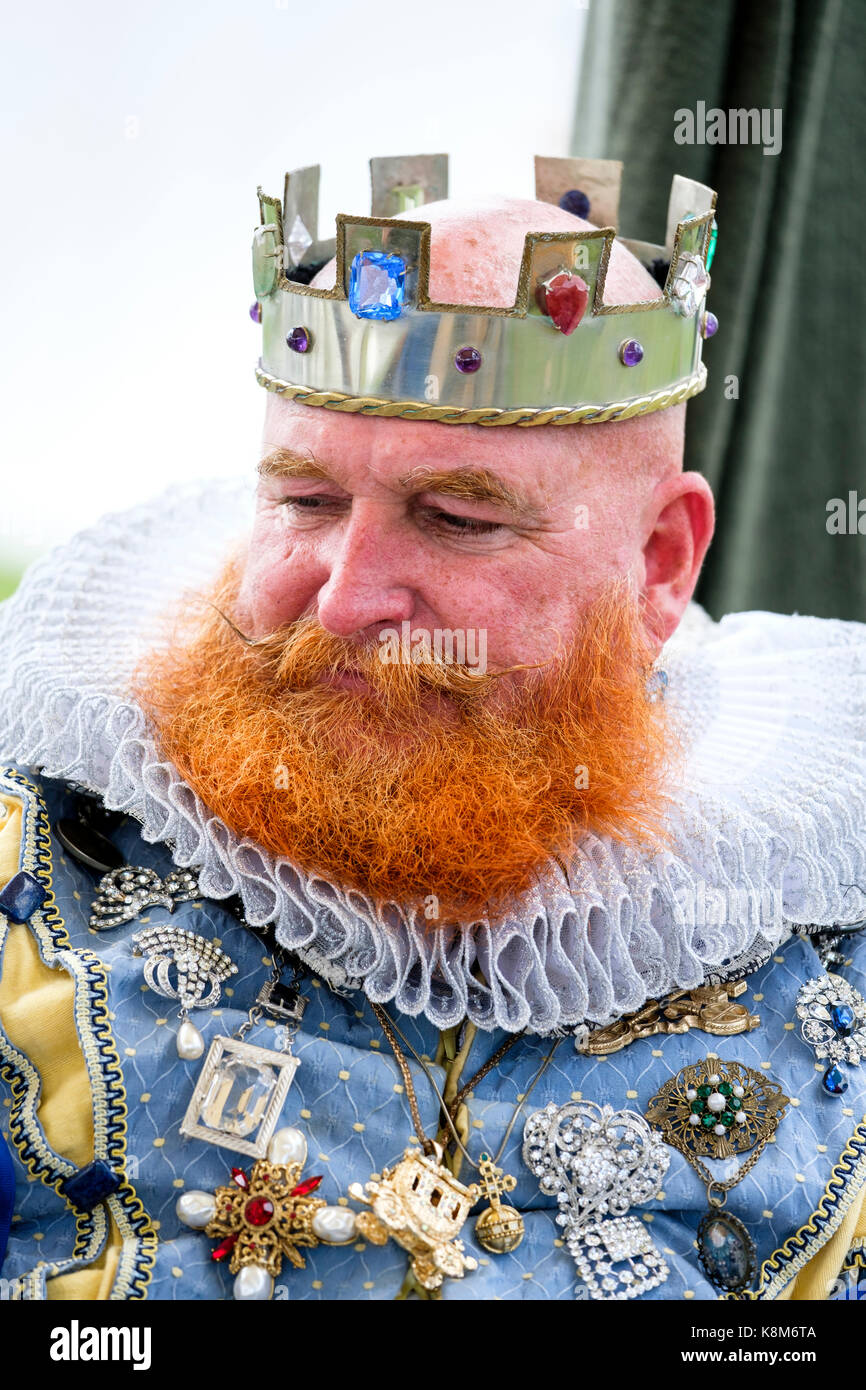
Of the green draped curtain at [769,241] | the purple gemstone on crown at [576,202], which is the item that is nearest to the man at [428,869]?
the purple gemstone on crown at [576,202]

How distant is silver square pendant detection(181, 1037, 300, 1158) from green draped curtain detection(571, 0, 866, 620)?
1.94 m

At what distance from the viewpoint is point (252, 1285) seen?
1.26m

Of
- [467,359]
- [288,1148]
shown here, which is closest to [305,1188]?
[288,1148]

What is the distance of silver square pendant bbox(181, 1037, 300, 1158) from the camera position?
1331mm

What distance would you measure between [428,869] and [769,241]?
1944mm

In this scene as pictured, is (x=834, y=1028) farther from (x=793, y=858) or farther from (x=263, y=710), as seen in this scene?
(x=263, y=710)

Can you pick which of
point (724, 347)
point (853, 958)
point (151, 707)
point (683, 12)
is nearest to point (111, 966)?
point (151, 707)

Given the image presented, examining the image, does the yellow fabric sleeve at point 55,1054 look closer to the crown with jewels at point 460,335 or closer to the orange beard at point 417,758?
the orange beard at point 417,758

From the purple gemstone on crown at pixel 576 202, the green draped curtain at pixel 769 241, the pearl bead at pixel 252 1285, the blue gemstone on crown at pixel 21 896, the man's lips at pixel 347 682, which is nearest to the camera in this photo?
the pearl bead at pixel 252 1285

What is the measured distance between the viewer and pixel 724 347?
2832mm

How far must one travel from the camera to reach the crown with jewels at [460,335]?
1.47 meters

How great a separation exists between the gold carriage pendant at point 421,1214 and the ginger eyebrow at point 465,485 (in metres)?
0.72

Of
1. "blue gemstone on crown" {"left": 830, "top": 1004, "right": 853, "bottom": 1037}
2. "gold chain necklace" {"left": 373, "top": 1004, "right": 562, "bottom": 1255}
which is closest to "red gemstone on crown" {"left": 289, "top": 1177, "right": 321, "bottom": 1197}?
"gold chain necklace" {"left": 373, "top": 1004, "right": 562, "bottom": 1255}

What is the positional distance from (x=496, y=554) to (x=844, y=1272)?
0.88m
